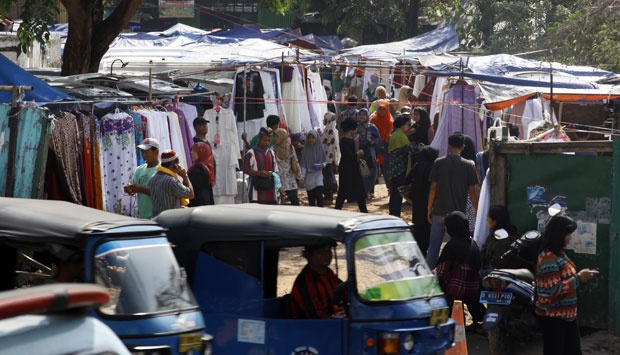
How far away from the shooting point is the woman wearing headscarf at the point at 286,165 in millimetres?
14000

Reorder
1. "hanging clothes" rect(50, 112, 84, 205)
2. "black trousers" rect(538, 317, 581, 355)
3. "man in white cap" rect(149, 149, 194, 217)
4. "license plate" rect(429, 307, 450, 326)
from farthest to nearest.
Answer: "hanging clothes" rect(50, 112, 84, 205) < "man in white cap" rect(149, 149, 194, 217) < "black trousers" rect(538, 317, 581, 355) < "license plate" rect(429, 307, 450, 326)

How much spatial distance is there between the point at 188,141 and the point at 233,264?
677cm

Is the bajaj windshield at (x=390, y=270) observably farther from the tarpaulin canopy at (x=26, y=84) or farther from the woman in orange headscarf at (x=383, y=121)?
the woman in orange headscarf at (x=383, y=121)

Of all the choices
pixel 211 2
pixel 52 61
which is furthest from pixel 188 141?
pixel 211 2

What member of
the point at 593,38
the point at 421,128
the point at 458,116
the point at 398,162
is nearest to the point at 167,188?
the point at 398,162

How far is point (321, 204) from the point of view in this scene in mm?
15352

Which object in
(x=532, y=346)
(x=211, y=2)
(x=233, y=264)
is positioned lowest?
(x=532, y=346)

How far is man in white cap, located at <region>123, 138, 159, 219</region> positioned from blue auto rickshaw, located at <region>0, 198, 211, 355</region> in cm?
364

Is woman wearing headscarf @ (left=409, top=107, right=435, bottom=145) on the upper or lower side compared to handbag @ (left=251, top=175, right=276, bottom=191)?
upper

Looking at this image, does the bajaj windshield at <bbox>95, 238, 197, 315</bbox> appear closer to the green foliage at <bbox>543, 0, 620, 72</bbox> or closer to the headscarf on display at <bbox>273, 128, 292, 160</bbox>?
the headscarf on display at <bbox>273, 128, 292, 160</bbox>

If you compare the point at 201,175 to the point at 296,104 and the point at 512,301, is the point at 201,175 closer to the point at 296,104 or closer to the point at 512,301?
the point at 512,301

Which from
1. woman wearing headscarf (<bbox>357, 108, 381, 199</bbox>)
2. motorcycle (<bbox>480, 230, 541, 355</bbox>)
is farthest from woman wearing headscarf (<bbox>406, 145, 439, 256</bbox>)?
woman wearing headscarf (<bbox>357, 108, 381, 199</bbox>)

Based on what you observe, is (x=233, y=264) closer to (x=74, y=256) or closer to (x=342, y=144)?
(x=74, y=256)

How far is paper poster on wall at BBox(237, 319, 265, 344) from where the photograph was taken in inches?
257
